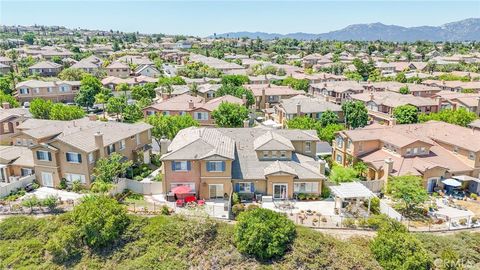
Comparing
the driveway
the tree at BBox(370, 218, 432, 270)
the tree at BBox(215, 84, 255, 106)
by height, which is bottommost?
the tree at BBox(370, 218, 432, 270)

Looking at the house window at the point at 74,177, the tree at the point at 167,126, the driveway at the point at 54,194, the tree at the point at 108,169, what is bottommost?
the driveway at the point at 54,194

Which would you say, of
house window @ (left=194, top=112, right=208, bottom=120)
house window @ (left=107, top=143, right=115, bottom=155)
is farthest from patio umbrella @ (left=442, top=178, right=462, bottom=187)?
house window @ (left=194, top=112, right=208, bottom=120)

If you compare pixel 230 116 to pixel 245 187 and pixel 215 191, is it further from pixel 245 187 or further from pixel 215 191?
pixel 215 191

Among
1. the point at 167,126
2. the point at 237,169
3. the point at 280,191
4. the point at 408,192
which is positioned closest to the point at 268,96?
the point at 167,126

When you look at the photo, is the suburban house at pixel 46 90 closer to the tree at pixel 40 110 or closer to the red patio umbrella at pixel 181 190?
the tree at pixel 40 110

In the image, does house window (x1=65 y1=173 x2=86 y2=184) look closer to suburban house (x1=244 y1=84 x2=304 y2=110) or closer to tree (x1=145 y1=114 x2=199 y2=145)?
tree (x1=145 y1=114 x2=199 y2=145)

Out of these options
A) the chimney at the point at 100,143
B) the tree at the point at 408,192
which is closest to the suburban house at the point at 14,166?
the chimney at the point at 100,143

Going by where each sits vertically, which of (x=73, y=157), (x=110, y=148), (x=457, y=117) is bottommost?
(x=457, y=117)
